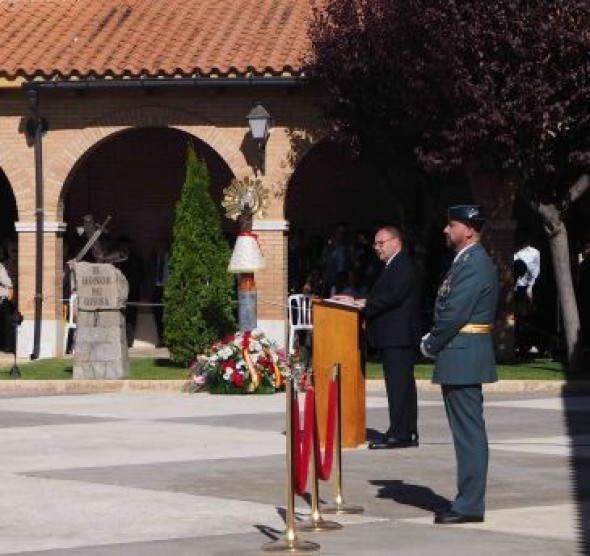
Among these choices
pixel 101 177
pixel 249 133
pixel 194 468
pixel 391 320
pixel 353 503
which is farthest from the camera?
pixel 101 177

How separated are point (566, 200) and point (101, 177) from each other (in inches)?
382

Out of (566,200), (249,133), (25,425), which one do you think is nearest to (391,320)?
(25,425)

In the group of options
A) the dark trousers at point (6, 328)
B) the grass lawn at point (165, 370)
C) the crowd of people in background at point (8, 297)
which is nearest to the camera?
the grass lawn at point (165, 370)

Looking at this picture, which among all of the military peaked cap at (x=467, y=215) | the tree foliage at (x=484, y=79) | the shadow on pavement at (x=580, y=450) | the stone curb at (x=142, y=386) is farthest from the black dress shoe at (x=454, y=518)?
the tree foliage at (x=484, y=79)

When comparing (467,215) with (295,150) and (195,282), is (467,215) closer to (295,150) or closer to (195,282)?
(195,282)

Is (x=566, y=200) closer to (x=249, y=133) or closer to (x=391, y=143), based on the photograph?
(x=391, y=143)

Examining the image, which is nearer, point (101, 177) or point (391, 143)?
point (391, 143)

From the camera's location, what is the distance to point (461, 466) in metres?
11.6

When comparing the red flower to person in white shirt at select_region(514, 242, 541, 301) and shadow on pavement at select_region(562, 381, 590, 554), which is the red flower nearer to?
shadow on pavement at select_region(562, 381, 590, 554)

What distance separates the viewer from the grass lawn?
24.7 metres

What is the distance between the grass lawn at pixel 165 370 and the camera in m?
24.7

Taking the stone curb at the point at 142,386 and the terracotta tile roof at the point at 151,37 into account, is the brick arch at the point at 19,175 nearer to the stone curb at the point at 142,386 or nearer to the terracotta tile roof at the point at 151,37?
the terracotta tile roof at the point at 151,37

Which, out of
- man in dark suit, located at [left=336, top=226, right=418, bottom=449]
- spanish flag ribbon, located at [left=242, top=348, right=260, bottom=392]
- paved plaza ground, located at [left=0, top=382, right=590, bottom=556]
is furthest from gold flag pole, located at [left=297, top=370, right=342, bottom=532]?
spanish flag ribbon, located at [left=242, top=348, right=260, bottom=392]

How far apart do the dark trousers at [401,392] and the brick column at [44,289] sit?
13085mm
